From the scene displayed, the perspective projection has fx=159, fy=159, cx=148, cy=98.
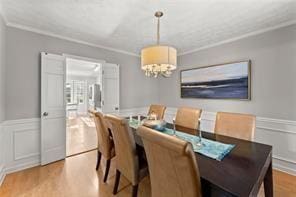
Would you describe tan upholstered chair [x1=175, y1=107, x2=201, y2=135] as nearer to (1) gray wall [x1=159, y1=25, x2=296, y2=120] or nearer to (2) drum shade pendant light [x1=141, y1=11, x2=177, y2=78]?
(2) drum shade pendant light [x1=141, y1=11, x2=177, y2=78]

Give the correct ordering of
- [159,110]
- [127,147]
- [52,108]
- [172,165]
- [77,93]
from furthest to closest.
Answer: [77,93]
[159,110]
[52,108]
[127,147]
[172,165]

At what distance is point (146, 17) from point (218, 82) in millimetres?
2105

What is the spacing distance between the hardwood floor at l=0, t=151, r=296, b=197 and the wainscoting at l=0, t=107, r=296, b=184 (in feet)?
0.50

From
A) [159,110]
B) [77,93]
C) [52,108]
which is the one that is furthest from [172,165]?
[77,93]

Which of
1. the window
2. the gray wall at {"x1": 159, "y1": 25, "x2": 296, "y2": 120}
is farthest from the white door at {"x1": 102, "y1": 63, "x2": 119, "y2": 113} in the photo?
the window

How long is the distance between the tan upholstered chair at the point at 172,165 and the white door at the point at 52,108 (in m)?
2.42

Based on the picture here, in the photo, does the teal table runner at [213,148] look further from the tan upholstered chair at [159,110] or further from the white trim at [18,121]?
the white trim at [18,121]

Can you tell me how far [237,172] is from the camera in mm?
1104

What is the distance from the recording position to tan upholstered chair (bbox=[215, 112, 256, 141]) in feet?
6.32

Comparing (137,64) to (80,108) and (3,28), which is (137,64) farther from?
(80,108)

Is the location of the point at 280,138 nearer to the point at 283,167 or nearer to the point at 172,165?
the point at 283,167

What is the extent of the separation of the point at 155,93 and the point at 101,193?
10.9 feet

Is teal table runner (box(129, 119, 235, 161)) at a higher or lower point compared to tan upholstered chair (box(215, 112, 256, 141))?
lower

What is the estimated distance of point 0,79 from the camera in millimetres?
2260
